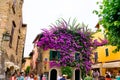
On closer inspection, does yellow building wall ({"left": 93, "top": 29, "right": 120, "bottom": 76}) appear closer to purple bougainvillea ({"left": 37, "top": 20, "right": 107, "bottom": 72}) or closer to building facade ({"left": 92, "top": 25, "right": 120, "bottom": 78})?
building facade ({"left": 92, "top": 25, "right": 120, "bottom": 78})

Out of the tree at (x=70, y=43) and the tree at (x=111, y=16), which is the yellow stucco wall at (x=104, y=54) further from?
the tree at (x=111, y=16)

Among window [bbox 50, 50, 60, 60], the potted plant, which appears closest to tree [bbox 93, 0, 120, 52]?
the potted plant

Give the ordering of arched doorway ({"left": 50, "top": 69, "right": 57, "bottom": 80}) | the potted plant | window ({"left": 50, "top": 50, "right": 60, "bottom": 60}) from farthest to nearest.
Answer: window ({"left": 50, "top": 50, "right": 60, "bottom": 60}), arched doorway ({"left": 50, "top": 69, "right": 57, "bottom": 80}), the potted plant

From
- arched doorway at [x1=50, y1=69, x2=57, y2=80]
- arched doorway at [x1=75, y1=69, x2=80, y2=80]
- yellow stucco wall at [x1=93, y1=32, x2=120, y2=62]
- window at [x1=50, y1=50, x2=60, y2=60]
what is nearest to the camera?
arched doorway at [x1=50, y1=69, x2=57, y2=80]

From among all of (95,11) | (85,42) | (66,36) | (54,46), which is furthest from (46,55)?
(95,11)

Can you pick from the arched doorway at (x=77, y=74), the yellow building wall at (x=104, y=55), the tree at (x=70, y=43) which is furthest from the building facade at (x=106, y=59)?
the arched doorway at (x=77, y=74)

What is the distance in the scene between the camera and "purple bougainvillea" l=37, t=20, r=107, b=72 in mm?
29547

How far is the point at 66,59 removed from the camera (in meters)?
29.2

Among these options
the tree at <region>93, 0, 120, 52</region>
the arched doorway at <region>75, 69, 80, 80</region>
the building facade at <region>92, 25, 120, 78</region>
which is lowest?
the arched doorway at <region>75, 69, 80, 80</region>

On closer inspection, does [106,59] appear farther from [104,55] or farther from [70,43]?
[70,43]

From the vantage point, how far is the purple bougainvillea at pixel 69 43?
29.5 m

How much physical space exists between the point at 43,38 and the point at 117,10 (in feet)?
62.7

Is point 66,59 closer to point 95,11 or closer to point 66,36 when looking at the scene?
point 66,36

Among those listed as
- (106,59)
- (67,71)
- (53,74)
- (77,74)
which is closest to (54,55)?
(53,74)
